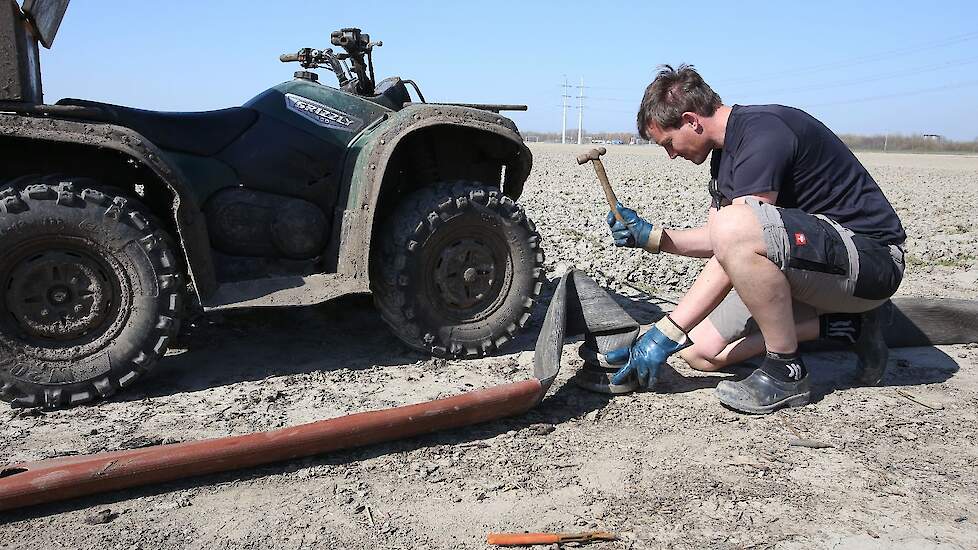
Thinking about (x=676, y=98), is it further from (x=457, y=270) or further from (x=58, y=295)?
(x=58, y=295)

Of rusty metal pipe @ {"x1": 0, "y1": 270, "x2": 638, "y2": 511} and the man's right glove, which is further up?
the man's right glove

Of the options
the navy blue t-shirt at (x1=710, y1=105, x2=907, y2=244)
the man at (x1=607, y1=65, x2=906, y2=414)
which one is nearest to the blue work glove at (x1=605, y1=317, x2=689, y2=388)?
the man at (x1=607, y1=65, x2=906, y2=414)

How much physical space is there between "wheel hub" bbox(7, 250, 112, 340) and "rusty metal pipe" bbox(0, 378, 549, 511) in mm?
811

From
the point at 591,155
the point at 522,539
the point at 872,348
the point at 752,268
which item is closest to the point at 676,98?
the point at 591,155

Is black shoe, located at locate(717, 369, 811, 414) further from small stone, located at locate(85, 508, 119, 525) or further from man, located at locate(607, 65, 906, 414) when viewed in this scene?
small stone, located at locate(85, 508, 119, 525)

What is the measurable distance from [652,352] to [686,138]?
3.25 ft

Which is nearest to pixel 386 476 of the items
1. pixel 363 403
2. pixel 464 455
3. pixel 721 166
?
pixel 464 455

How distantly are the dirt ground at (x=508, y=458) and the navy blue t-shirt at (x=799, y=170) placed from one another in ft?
2.84

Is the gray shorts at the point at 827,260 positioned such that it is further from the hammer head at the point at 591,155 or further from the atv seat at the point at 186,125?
the atv seat at the point at 186,125

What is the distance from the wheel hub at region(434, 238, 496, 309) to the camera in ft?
13.0

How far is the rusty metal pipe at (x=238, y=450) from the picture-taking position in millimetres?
2508

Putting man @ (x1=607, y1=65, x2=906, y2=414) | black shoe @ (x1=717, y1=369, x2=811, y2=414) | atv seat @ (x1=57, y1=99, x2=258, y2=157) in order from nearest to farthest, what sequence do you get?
man @ (x1=607, y1=65, x2=906, y2=414), black shoe @ (x1=717, y1=369, x2=811, y2=414), atv seat @ (x1=57, y1=99, x2=258, y2=157)

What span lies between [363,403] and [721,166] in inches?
76.9

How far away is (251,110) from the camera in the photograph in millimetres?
4023
